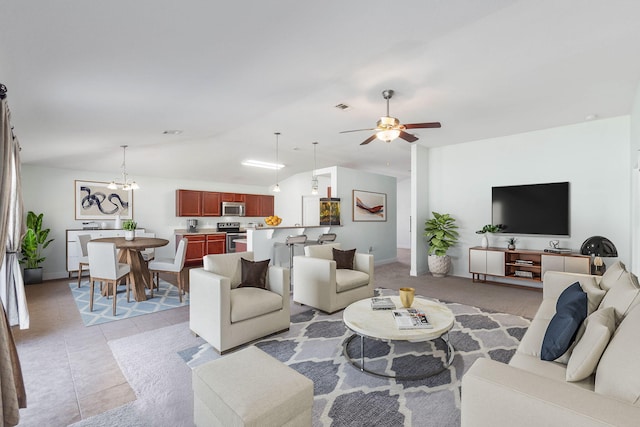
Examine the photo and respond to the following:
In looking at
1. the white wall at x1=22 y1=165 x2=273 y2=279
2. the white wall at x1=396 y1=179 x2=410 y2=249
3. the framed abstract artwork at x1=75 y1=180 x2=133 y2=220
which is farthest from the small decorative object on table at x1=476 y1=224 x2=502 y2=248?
the framed abstract artwork at x1=75 y1=180 x2=133 y2=220

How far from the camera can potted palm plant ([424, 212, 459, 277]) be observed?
19.1 feet

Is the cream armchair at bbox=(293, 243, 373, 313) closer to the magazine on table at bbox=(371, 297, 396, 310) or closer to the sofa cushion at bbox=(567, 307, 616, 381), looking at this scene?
the magazine on table at bbox=(371, 297, 396, 310)

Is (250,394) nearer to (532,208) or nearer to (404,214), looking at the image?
(532,208)

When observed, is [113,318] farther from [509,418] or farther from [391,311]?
[509,418]

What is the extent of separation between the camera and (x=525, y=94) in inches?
139

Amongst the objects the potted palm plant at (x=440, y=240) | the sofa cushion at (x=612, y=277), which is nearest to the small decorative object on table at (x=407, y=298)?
the sofa cushion at (x=612, y=277)

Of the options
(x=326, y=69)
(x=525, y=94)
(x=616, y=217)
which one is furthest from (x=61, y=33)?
(x=616, y=217)

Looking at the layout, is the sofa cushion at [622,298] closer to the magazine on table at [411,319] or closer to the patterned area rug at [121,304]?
the magazine on table at [411,319]

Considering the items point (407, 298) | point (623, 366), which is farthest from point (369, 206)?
point (623, 366)

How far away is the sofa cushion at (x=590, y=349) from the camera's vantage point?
139cm

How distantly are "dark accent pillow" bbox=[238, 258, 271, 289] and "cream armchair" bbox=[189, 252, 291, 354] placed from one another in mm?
50

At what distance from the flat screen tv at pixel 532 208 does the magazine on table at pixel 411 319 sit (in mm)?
3670

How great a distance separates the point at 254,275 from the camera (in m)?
3.27

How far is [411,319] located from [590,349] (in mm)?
1179
